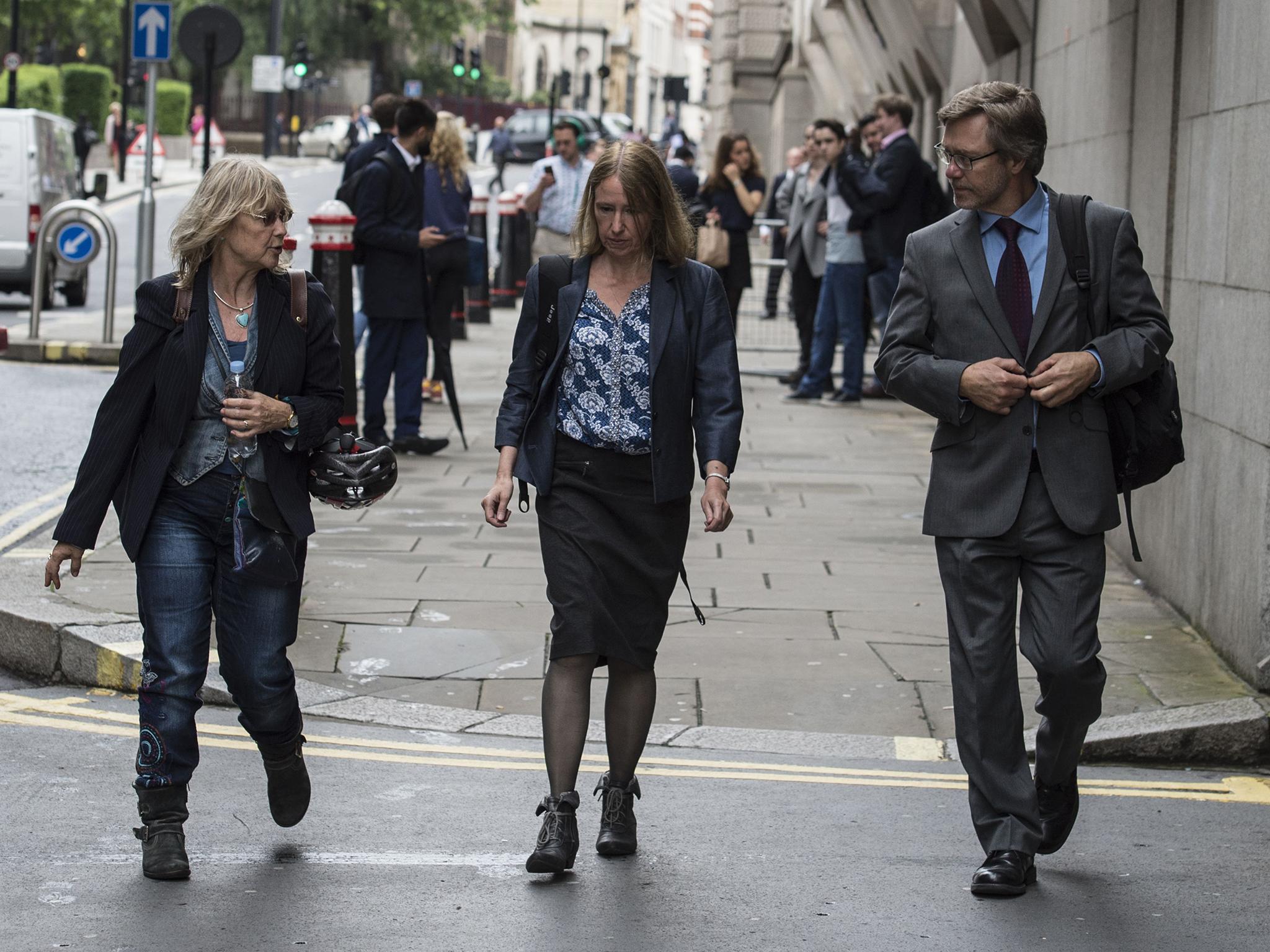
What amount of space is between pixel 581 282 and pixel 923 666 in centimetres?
264

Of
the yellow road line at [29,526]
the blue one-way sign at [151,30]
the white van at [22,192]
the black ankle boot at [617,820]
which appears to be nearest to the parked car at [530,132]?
the white van at [22,192]

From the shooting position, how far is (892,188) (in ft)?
43.9

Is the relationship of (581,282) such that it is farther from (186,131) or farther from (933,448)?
(186,131)

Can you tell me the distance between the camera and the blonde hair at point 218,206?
15.2 ft

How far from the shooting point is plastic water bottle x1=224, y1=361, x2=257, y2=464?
463cm

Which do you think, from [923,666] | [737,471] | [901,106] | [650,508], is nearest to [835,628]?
[923,666]

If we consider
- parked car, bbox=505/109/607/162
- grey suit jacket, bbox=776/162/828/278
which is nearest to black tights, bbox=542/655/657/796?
grey suit jacket, bbox=776/162/828/278

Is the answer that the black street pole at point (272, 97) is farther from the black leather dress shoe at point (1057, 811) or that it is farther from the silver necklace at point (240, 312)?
the black leather dress shoe at point (1057, 811)

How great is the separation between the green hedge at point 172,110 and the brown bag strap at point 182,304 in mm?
50608

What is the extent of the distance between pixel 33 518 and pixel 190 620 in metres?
4.98

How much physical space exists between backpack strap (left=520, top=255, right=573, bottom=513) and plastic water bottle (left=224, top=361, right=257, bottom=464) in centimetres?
66

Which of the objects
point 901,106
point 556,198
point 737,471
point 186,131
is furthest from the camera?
point 186,131

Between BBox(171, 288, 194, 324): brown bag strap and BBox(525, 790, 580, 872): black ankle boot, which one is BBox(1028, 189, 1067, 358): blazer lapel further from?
BBox(171, 288, 194, 324): brown bag strap

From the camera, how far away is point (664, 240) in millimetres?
4840
